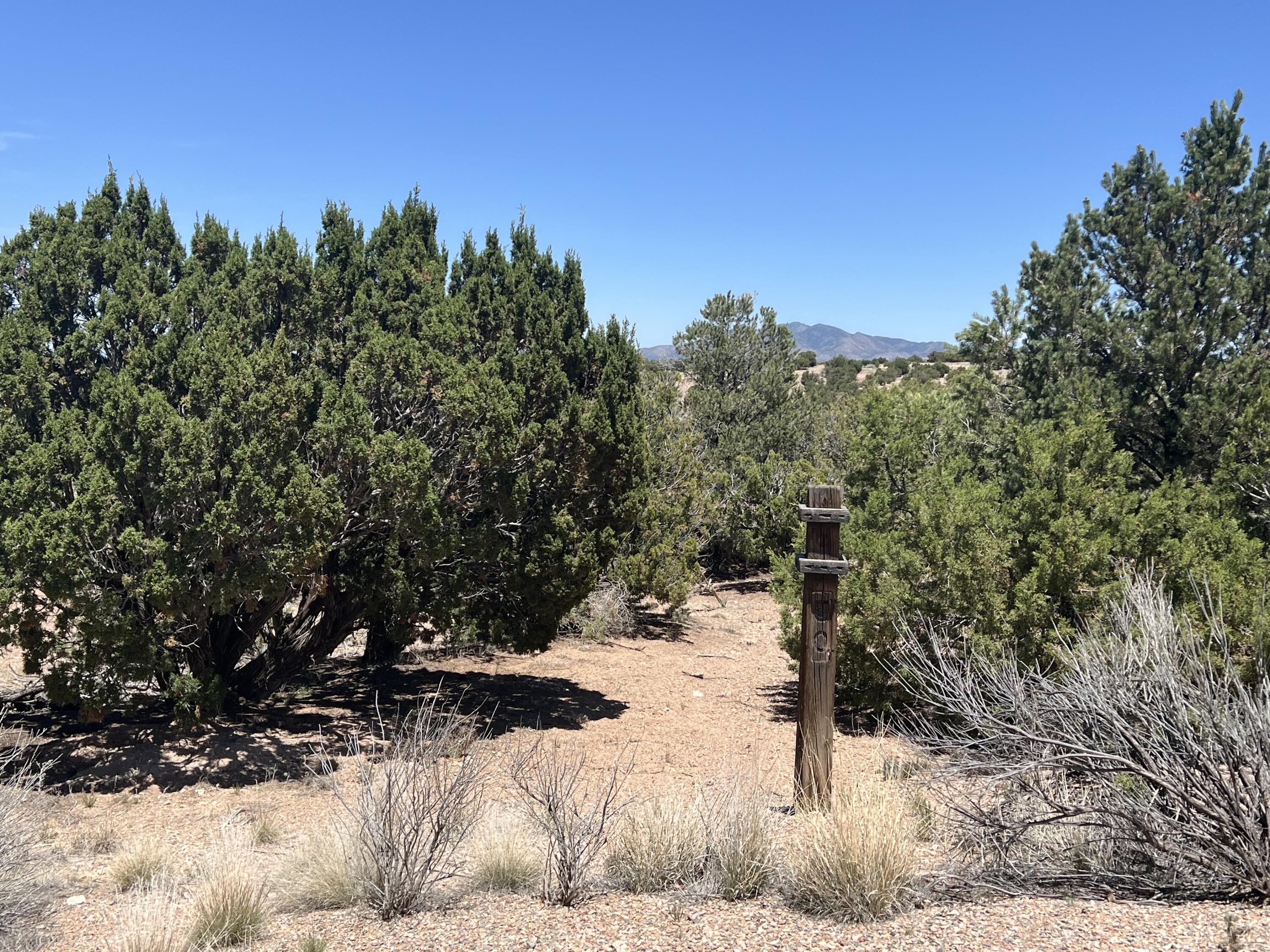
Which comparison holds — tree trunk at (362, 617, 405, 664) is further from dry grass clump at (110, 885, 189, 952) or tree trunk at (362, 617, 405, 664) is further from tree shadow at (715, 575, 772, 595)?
tree shadow at (715, 575, 772, 595)

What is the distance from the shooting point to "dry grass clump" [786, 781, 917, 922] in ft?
14.4

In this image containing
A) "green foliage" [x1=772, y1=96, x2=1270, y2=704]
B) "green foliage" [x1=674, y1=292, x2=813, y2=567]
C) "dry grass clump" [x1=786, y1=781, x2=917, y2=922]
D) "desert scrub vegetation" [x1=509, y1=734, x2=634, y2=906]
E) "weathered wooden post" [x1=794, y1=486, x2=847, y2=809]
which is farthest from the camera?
"green foliage" [x1=674, y1=292, x2=813, y2=567]

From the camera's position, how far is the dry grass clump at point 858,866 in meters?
4.38

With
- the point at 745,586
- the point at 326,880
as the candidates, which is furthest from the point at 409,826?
the point at 745,586

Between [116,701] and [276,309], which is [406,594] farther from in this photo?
[276,309]

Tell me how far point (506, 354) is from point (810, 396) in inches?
804

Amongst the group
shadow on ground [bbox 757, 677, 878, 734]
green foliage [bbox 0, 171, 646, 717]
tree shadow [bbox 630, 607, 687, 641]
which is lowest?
shadow on ground [bbox 757, 677, 878, 734]

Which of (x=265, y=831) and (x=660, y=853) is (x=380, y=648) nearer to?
(x=265, y=831)

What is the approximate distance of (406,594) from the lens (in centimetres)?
962

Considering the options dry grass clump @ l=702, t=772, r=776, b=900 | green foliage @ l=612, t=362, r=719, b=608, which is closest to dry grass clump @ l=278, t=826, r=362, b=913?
dry grass clump @ l=702, t=772, r=776, b=900

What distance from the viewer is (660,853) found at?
195 inches

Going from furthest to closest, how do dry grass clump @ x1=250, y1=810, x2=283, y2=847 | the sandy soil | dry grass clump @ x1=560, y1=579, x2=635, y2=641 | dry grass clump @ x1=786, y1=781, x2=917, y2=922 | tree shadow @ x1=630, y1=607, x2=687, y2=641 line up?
tree shadow @ x1=630, y1=607, x2=687, y2=641
dry grass clump @ x1=560, y1=579, x2=635, y2=641
dry grass clump @ x1=250, y1=810, x2=283, y2=847
dry grass clump @ x1=786, y1=781, x2=917, y2=922
the sandy soil

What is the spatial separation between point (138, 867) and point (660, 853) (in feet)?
11.8

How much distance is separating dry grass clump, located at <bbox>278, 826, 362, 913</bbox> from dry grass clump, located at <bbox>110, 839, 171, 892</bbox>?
1037 mm
